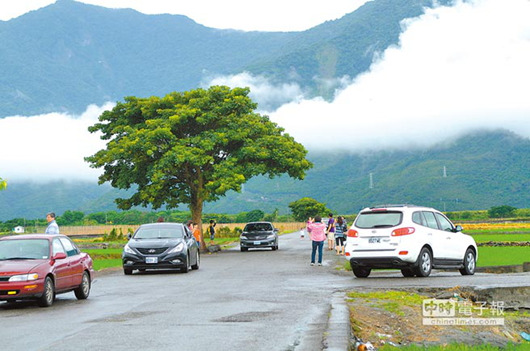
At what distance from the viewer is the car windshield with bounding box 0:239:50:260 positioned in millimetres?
16172

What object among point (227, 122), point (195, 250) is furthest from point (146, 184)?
point (195, 250)

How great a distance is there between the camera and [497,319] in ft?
43.2

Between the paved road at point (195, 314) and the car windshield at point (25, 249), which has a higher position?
the car windshield at point (25, 249)

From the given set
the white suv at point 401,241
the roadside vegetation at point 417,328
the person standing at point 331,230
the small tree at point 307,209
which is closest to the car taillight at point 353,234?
the white suv at point 401,241

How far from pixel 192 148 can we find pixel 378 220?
997 inches

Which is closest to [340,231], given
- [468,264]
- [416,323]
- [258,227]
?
[258,227]

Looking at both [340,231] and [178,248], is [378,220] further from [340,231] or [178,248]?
[340,231]

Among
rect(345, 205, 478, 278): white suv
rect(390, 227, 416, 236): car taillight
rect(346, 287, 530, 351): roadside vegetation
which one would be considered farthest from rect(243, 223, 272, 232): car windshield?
rect(346, 287, 530, 351): roadside vegetation

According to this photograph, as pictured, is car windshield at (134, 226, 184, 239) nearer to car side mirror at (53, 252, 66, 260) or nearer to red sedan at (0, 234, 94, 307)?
red sedan at (0, 234, 94, 307)

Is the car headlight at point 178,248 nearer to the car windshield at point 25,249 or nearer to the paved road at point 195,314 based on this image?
the paved road at point 195,314

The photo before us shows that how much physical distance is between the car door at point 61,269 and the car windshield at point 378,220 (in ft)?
27.8

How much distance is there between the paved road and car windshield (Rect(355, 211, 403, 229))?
1496 millimetres

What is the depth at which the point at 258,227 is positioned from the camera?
161 ft

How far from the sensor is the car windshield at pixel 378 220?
842 inches
